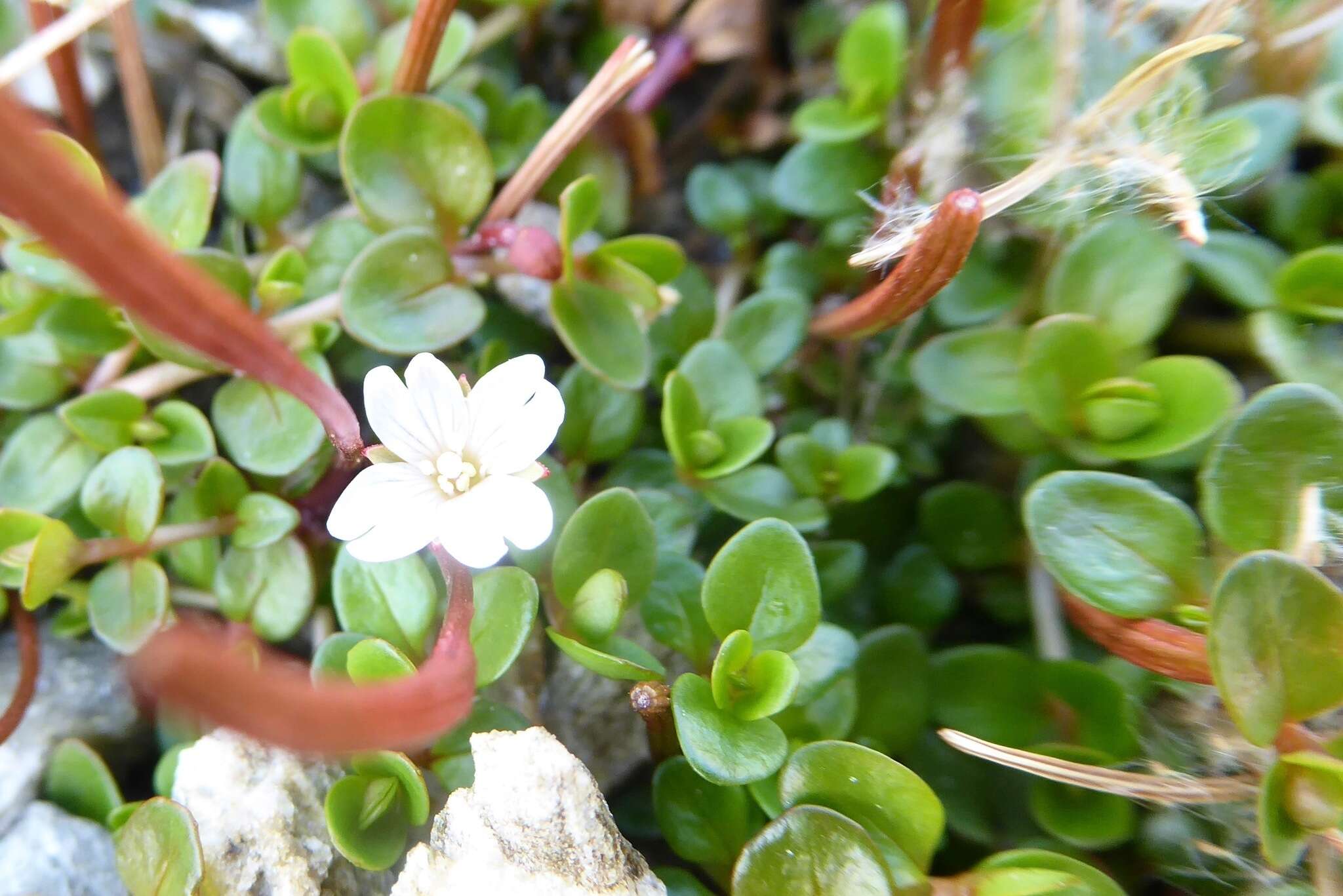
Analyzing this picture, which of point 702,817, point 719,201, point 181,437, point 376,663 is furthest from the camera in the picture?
point 719,201

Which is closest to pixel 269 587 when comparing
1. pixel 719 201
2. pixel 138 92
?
pixel 138 92

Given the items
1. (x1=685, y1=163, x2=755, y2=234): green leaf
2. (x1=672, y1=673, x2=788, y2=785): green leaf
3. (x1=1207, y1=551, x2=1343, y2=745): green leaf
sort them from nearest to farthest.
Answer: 1. (x1=1207, y1=551, x2=1343, y2=745): green leaf
2. (x1=672, y1=673, x2=788, y2=785): green leaf
3. (x1=685, y1=163, x2=755, y2=234): green leaf

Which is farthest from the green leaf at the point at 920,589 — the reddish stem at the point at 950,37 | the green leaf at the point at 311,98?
the green leaf at the point at 311,98

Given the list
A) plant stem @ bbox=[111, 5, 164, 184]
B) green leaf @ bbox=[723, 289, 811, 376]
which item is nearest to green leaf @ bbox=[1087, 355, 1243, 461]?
green leaf @ bbox=[723, 289, 811, 376]

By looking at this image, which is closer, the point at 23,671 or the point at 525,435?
the point at 525,435

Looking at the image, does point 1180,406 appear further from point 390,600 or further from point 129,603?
point 129,603

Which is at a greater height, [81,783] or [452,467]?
[452,467]

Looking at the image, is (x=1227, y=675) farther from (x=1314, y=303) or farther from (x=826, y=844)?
(x=1314, y=303)

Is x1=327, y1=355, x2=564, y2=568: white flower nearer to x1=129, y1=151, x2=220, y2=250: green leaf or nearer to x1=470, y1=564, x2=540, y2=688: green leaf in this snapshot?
x1=470, y1=564, x2=540, y2=688: green leaf

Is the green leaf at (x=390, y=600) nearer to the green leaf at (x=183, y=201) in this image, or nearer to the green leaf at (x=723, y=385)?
the green leaf at (x=723, y=385)
